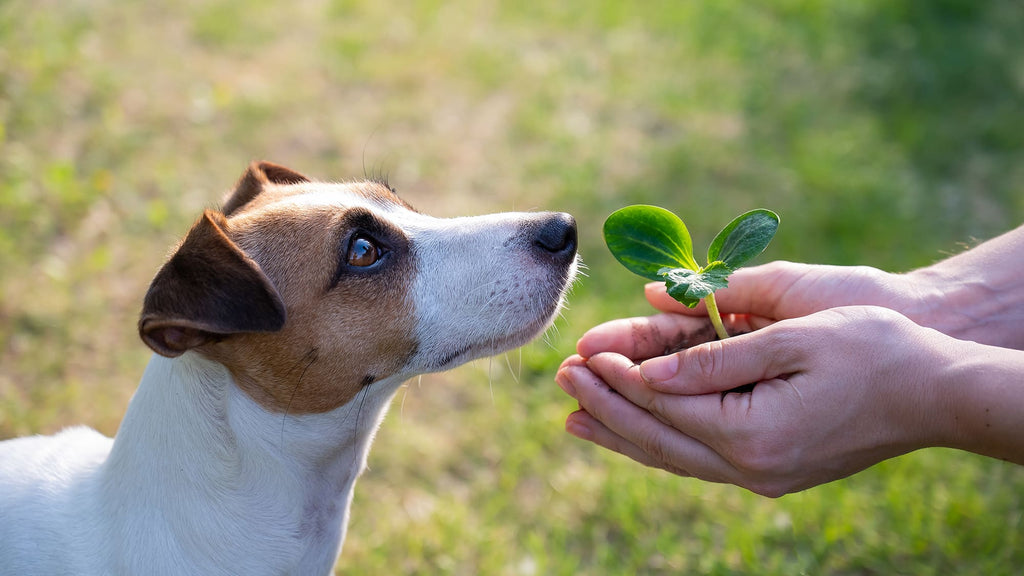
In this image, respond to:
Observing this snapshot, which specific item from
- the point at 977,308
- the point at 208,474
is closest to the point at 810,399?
the point at 977,308

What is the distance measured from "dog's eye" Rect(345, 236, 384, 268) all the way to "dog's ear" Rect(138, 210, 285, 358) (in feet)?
1.03

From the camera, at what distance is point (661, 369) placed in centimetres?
254

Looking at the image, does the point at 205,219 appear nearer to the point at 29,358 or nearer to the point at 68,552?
the point at 68,552

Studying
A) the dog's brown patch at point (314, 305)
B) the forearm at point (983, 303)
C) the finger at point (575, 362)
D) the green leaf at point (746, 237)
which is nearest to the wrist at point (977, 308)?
the forearm at point (983, 303)

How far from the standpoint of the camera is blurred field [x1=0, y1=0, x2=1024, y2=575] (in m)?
3.91

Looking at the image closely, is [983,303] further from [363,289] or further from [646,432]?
[363,289]

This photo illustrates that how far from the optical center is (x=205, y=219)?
2457 millimetres

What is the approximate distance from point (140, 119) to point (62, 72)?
2.41ft

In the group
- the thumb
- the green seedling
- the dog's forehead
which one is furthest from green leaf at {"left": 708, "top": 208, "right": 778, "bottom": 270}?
the dog's forehead

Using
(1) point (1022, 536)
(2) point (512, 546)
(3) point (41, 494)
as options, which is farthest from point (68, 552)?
(1) point (1022, 536)

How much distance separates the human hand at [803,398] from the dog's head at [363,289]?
50 centimetres

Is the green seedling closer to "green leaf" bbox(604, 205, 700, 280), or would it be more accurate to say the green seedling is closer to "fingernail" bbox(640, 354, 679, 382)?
"green leaf" bbox(604, 205, 700, 280)

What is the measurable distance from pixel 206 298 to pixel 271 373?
332 millimetres

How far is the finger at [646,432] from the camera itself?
2.61 meters
